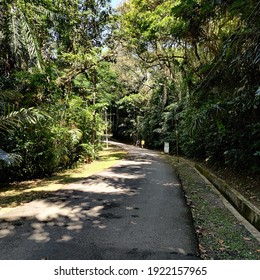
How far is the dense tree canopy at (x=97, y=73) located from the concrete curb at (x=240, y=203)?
96 centimetres

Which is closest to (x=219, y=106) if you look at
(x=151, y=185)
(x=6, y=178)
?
(x=151, y=185)

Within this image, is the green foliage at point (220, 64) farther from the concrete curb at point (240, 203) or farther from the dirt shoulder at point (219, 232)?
the dirt shoulder at point (219, 232)

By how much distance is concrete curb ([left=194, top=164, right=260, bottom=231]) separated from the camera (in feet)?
16.9

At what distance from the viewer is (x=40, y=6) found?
31.0 feet

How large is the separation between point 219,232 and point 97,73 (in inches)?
497

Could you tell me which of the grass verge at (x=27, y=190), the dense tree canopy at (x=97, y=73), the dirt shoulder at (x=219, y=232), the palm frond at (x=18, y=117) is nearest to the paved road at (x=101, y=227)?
the dirt shoulder at (x=219, y=232)

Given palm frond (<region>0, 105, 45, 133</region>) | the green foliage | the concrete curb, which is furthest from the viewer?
the green foliage

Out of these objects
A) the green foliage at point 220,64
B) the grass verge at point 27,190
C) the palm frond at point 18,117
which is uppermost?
the green foliage at point 220,64

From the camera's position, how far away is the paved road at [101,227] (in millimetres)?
3658

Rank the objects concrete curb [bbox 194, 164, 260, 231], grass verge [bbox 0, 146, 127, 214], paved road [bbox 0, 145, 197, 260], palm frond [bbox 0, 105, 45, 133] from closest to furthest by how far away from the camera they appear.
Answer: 1. paved road [bbox 0, 145, 197, 260]
2. concrete curb [bbox 194, 164, 260, 231]
3. palm frond [bbox 0, 105, 45, 133]
4. grass verge [bbox 0, 146, 127, 214]

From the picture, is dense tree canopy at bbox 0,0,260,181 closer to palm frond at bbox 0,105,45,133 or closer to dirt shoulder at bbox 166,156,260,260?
palm frond at bbox 0,105,45,133

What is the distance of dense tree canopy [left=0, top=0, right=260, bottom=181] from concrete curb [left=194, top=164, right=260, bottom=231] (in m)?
0.96

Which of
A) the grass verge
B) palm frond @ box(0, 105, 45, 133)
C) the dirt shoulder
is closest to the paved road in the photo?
the dirt shoulder
